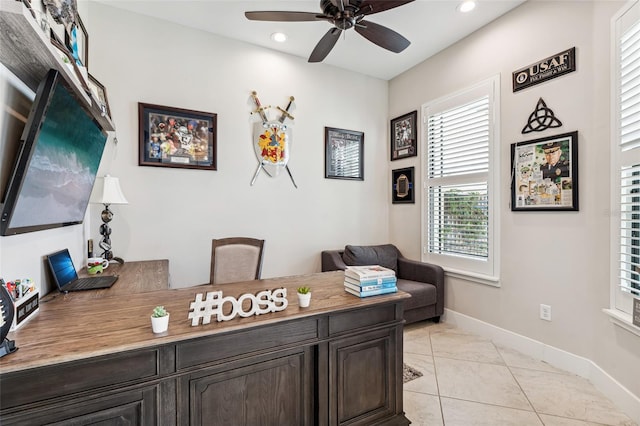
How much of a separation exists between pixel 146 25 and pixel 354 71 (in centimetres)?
245

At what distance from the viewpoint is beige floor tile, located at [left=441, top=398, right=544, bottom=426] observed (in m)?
1.83

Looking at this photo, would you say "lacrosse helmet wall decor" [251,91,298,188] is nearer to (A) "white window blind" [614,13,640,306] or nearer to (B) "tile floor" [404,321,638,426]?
(B) "tile floor" [404,321,638,426]

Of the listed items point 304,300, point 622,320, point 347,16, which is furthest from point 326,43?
point 622,320

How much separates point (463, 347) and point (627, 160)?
1.95 meters

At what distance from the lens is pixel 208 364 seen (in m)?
1.19

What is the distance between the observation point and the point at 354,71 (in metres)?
4.05

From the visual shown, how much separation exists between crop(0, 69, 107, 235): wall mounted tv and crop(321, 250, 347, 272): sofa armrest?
2.40 metres

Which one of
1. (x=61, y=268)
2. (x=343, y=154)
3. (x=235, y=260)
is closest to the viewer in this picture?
(x=61, y=268)

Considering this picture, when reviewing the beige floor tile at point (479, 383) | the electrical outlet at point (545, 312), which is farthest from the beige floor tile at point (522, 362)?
the electrical outlet at point (545, 312)

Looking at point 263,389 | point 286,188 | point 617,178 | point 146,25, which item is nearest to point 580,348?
point 617,178

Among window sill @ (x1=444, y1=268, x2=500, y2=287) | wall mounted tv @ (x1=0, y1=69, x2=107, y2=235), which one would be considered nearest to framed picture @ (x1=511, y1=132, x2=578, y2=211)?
window sill @ (x1=444, y1=268, x2=500, y2=287)

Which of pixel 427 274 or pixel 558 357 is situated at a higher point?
pixel 427 274

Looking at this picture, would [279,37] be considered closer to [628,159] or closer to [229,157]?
[229,157]

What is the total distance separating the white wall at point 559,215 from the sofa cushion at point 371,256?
789mm
